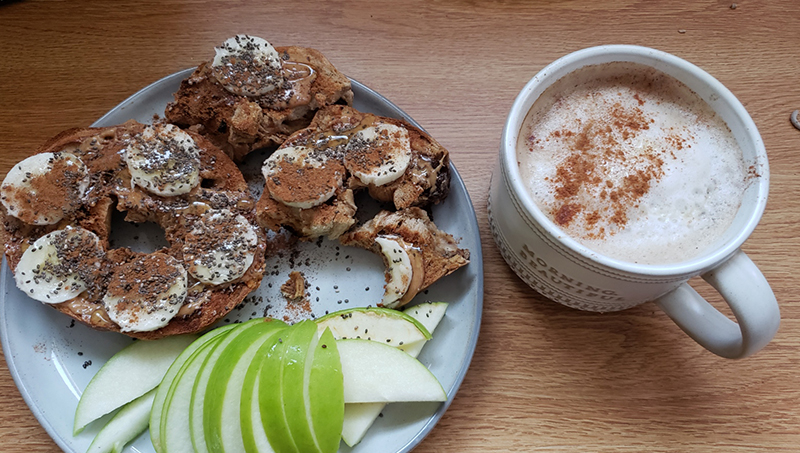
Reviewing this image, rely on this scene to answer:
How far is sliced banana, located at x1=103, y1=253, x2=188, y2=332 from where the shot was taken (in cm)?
160

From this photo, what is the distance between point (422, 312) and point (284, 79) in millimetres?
887

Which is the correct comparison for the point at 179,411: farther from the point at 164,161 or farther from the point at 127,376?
the point at 164,161

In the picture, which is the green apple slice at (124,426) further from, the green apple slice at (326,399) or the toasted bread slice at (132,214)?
the green apple slice at (326,399)

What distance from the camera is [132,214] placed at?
67.3 inches

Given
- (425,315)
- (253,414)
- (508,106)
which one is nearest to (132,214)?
(253,414)

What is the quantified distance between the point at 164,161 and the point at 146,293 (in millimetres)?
410

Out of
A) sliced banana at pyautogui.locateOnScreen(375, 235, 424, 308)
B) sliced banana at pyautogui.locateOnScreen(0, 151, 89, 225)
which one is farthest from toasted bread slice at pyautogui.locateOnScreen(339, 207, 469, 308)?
sliced banana at pyautogui.locateOnScreen(0, 151, 89, 225)

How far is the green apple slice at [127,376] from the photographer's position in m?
1.61

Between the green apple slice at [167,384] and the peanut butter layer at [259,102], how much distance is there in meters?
0.63

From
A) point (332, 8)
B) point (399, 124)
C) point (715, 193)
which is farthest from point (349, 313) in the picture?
point (332, 8)

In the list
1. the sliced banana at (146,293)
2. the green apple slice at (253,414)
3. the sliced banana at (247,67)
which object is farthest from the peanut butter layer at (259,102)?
the green apple slice at (253,414)

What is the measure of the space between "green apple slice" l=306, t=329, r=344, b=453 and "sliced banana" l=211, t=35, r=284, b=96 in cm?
87

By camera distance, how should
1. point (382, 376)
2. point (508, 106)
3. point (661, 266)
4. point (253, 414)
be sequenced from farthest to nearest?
point (508, 106) < point (382, 376) < point (253, 414) < point (661, 266)

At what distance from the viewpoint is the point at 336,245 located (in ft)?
6.00
